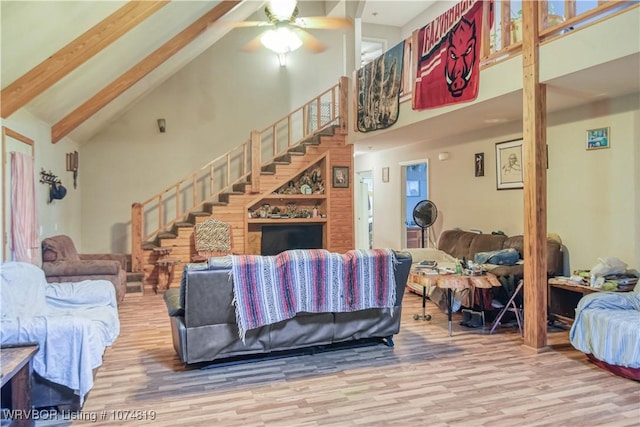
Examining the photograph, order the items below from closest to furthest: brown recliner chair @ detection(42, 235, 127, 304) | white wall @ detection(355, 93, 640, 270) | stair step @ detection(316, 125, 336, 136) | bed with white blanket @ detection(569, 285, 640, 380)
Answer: bed with white blanket @ detection(569, 285, 640, 380), white wall @ detection(355, 93, 640, 270), brown recliner chair @ detection(42, 235, 127, 304), stair step @ detection(316, 125, 336, 136)

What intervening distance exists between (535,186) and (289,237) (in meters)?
4.93

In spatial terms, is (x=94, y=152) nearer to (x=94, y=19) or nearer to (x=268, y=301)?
(x=94, y=19)

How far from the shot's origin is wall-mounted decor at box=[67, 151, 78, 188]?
22.9ft

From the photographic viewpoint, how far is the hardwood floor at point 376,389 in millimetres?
2764

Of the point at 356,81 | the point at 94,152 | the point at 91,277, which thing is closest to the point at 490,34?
the point at 356,81

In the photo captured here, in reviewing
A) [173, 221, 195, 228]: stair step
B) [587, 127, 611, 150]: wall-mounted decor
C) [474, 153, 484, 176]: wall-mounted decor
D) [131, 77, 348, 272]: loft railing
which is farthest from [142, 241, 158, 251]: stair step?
[587, 127, 611, 150]: wall-mounted decor

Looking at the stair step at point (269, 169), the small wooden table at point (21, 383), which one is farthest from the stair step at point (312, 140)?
the small wooden table at point (21, 383)

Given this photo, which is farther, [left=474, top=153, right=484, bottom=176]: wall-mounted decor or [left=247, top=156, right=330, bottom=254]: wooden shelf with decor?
[left=247, top=156, right=330, bottom=254]: wooden shelf with decor

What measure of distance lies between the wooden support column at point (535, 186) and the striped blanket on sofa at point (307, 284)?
1291 mm

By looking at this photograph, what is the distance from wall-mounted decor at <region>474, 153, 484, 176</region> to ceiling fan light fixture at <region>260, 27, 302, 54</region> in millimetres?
3222

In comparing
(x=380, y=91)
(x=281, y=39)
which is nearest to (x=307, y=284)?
(x=281, y=39)

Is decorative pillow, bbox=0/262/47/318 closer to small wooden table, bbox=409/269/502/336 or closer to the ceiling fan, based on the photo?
the ceiling fan

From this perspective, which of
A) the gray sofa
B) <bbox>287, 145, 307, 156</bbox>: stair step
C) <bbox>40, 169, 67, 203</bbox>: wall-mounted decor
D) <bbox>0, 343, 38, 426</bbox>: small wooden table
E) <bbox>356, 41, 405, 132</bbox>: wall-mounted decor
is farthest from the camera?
<bbox>287, 145, 307, 156</bbox>: stair step

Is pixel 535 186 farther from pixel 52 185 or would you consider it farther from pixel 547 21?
pixel 52 185
